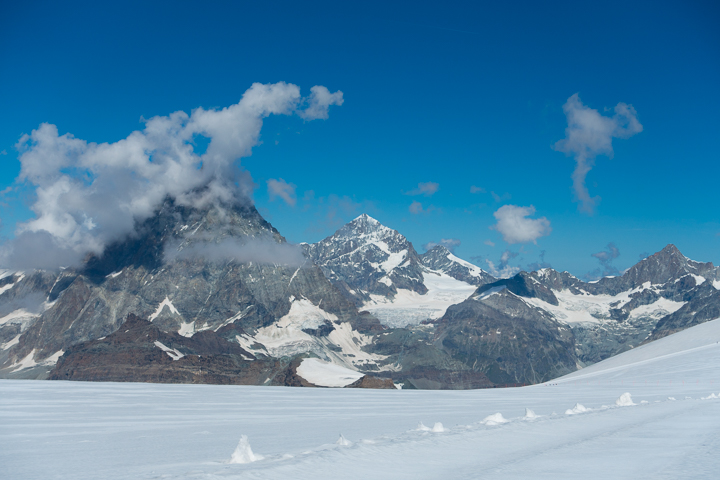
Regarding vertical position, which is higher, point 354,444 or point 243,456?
point 243,456

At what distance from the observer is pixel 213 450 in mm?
24938

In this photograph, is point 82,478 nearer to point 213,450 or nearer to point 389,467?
point 213,450

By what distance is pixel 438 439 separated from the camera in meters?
25.3

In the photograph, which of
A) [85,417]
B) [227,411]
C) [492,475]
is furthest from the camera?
[227,411]

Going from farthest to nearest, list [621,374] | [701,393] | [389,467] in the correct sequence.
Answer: [621,374]
[701,393]
[389,467]

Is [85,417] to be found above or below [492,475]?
above

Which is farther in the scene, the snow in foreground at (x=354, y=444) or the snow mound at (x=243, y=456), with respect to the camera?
the snow mound at (x=243, y=456)

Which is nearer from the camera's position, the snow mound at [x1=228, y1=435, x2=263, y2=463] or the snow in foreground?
the snow in foreground

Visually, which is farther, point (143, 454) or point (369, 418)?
point (369, 418)

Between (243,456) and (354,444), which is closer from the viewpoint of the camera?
(243,456)

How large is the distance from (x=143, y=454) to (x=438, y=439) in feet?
40.8

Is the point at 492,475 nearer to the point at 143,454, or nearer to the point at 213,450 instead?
the point at 213,450

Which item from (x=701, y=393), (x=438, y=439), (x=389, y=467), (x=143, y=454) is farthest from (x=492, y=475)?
(x=701, y=393)

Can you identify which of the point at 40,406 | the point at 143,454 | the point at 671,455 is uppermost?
the point at 40,406
